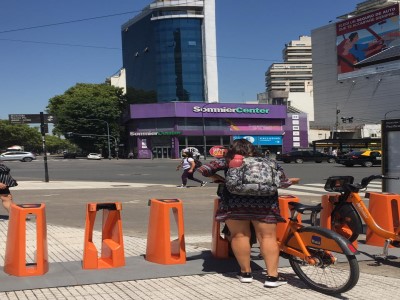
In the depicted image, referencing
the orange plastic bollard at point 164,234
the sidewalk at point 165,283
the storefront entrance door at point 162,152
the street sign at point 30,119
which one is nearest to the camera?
the sidewalk at point 165,283

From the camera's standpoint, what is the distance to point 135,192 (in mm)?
16125

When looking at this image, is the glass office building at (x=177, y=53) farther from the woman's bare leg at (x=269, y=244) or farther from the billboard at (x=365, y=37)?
the woman's bare leg at (x=269, y=244)

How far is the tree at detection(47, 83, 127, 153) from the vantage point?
250 feet

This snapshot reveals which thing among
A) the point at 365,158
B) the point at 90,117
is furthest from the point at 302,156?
the point at 90,117

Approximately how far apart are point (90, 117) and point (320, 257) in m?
75.3

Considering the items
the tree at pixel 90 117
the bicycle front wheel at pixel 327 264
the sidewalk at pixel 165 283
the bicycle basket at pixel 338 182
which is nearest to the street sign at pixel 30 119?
the sidewalk at pixel 165 283

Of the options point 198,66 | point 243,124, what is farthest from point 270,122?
point 198,66

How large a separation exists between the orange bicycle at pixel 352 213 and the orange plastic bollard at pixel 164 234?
2.01m

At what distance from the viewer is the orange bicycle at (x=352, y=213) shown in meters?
5.91

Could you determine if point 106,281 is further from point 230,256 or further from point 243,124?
point 243,124

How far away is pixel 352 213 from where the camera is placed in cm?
608

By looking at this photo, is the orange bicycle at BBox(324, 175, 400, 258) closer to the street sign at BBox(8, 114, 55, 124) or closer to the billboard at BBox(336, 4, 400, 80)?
the street sign at BBox(8, 114, 55, 124)

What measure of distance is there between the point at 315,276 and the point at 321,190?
1259cm

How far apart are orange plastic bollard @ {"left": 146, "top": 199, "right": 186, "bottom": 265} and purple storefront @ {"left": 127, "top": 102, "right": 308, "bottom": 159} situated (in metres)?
64.0
